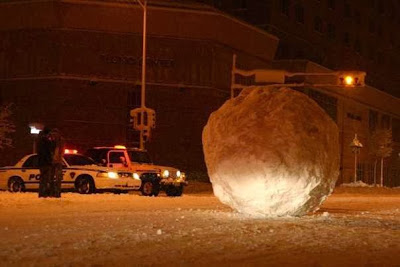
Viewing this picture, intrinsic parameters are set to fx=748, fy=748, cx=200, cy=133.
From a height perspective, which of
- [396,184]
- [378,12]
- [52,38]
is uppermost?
[378,12]

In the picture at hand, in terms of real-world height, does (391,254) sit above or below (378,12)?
below

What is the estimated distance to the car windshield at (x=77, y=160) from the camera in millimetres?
27000

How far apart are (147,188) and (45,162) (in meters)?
5.75

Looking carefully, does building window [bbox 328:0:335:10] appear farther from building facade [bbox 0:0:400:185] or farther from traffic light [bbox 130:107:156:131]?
traffic light [bbox 130:107:156:131]

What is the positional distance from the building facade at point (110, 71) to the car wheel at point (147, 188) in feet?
65.3

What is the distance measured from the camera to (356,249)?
10766 mm

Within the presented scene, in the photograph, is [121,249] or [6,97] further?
[6,97]

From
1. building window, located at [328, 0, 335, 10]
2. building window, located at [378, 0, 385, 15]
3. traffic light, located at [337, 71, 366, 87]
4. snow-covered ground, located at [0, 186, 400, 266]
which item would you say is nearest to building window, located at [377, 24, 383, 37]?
building window, located at [378, 0, 385, 15]

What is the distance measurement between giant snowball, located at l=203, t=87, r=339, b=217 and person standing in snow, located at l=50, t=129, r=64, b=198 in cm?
742

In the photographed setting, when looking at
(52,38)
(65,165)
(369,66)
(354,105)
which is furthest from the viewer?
(369,66)

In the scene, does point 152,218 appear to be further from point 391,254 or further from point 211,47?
point 211,47

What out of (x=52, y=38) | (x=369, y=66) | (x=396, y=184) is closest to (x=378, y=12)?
(x=369, y=66)

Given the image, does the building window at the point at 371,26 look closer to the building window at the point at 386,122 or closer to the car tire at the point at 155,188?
the building window at the point at 386,122

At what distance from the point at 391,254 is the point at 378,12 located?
74244 millimetres
